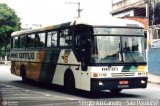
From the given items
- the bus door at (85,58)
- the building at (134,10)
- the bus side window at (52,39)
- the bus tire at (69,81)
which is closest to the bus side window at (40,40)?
the bus side window at (52,39)

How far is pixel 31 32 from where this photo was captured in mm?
23656

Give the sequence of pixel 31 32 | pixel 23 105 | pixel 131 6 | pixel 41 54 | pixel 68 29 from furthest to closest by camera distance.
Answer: pixel 131 6 → pixel 31 32 → pixel 41 54 → pixel 68 29 → pixel 23 105

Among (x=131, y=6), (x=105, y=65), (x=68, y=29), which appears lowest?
(x=105, y=65)

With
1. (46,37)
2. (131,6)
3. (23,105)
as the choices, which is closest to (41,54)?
(46,37)

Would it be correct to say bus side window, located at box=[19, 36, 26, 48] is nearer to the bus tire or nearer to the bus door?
the bus tire

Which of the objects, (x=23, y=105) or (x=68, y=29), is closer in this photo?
(x=23, y=105)

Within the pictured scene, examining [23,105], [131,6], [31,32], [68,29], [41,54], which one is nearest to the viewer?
[23,105]

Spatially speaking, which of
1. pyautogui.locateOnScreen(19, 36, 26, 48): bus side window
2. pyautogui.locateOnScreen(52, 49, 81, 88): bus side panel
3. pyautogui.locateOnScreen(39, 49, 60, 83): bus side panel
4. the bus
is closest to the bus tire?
the bus

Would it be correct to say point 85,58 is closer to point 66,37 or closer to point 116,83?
point 116,83

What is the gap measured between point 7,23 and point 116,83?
2111 inches

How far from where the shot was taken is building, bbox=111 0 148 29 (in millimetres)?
39197

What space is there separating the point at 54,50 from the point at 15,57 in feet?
23.9

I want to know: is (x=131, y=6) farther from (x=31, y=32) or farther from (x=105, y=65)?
(x=105, y=65)

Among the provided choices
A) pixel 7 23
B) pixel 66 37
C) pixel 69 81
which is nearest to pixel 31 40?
pixel 66 37
